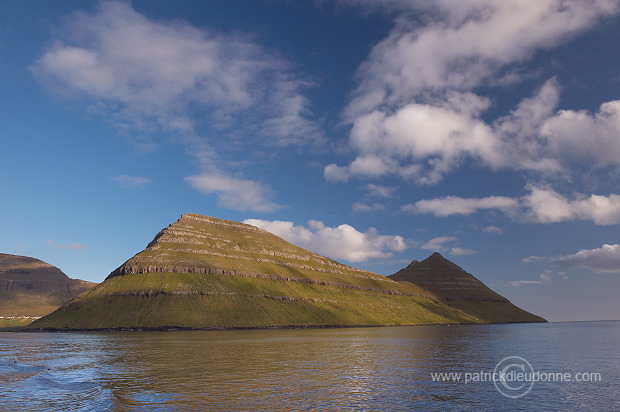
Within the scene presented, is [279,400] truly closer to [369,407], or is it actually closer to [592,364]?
[369,407]

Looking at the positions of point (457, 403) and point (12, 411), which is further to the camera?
point (457, 403)

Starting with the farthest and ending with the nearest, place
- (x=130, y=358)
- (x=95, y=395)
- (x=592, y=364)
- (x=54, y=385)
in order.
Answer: (x=130, y=358) < (x=592, y=364) < (x=54, y=385) < (x=95, y=395)

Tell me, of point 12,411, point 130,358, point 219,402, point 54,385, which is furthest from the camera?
point 130,358

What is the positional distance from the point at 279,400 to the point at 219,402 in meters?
5.32

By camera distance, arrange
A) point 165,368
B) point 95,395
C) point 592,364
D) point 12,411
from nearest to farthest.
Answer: point 12,411 < point 95,395 < point 165,368 < point 592,364

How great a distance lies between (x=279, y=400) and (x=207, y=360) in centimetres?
3828

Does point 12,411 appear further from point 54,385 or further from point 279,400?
point 279,400

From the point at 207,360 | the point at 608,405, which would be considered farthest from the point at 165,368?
the point at 608,405

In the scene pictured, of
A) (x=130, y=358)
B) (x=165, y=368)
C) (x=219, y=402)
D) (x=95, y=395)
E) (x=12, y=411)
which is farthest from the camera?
(x=130, y=358)

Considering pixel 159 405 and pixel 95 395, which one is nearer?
pixel 159 405

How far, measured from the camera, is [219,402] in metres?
36.5

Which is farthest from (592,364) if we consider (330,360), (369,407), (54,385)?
(54,385)

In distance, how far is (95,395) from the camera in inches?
1614

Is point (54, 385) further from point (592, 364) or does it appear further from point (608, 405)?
point (592, 364)
